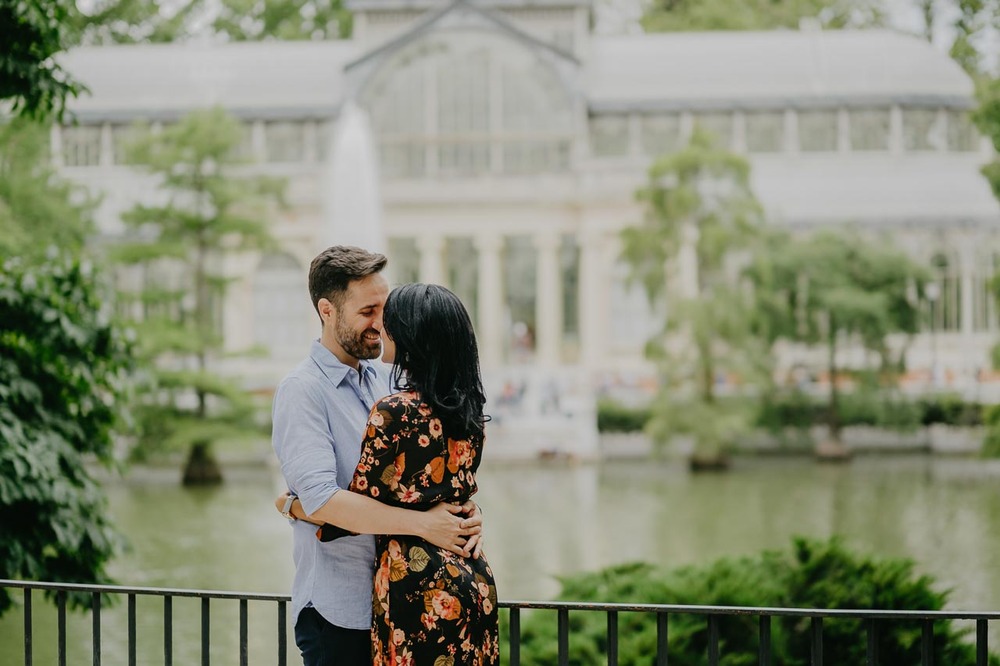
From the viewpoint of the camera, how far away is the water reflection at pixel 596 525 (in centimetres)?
1205

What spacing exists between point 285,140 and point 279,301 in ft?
17.4

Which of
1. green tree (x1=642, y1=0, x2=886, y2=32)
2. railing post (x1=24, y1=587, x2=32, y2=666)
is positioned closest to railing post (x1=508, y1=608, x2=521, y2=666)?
railing post (x1=24, y1=587, x2=32, y2=666)

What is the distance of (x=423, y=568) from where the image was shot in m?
3.23

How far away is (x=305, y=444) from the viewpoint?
11.0 feet

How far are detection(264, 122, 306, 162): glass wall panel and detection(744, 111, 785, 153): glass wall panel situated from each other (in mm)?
14266

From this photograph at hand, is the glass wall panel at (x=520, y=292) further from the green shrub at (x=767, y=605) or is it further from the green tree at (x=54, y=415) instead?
the green shrub at (x=767, y=605)

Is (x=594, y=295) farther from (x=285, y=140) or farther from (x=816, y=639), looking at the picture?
(x=816, y=639)

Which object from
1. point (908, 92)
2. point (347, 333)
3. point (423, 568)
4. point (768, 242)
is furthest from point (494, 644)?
point (908, 92)

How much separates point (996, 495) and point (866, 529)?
14.0 ft

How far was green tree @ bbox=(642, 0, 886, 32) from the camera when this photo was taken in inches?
1873

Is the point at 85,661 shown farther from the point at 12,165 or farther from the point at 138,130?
the point at 138,130

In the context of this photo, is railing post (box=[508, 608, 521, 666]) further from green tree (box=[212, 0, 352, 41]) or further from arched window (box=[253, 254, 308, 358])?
green tree (box=[212, 0, 352, 41])

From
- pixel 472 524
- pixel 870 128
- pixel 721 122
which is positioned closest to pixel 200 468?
pixel 472 524

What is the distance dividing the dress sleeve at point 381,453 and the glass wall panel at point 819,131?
125ft
